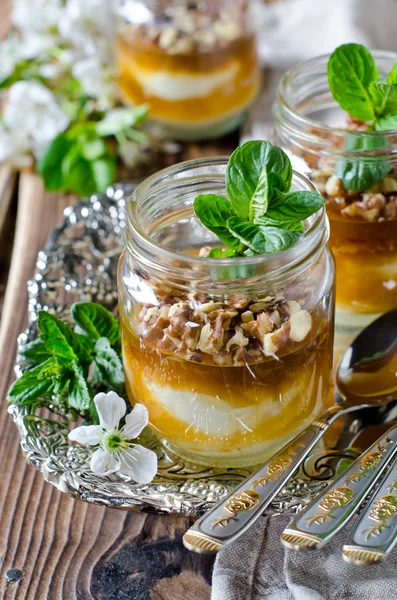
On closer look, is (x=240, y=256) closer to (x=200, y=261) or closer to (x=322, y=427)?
(x=200, y=261)

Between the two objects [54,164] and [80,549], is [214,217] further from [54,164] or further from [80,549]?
[54,164]

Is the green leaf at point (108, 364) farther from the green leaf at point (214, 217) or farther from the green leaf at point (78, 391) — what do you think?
the green leaf at point (214, 217)

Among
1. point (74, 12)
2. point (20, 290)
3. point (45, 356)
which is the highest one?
point (74, 12)

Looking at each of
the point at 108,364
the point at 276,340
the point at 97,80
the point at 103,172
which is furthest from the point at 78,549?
the point at 97,80

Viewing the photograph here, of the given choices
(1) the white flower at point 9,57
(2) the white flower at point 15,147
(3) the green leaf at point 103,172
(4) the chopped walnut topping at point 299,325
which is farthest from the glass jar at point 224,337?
(1) the white flower at point 9,57

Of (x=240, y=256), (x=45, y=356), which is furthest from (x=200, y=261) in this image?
(x=45, y=356)
